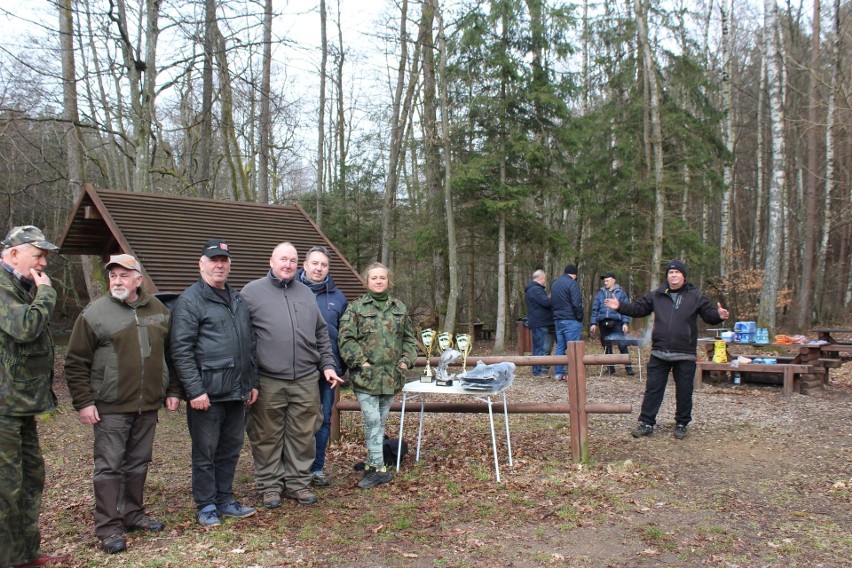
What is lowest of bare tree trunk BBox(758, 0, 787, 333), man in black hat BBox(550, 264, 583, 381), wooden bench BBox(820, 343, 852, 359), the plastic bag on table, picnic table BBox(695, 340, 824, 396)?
picnic table BBox(695, 340, 824, 396)

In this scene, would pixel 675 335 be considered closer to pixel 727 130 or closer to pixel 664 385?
pixel 664 385

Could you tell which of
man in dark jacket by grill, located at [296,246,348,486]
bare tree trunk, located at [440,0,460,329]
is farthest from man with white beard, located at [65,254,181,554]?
bare tree trunk, located at [440,0,460,329]

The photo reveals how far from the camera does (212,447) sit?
14.2 feet

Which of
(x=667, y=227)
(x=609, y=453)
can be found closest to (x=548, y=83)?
(x=667, y=227)

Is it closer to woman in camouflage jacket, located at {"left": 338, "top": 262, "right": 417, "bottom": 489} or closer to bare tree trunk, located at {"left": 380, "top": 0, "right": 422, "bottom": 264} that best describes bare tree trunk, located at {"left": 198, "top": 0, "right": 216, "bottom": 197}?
bare tree trunk, located at {"left": 380, "top": 0, "right": 422, "bottom": 264}

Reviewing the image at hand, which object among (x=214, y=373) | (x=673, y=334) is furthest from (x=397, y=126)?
(x=214, y=373)

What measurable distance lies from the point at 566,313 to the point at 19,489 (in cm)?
850

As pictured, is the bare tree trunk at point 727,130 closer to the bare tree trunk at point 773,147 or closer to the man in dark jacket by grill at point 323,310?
the bare tree trunk at point 773,147

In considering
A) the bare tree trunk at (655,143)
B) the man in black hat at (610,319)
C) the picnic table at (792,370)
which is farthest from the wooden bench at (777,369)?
the bare tree trunk at (655,143)

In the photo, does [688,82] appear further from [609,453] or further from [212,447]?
[212,447]

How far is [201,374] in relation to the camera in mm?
4223

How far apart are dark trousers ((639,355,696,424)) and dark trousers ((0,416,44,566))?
5299 mm

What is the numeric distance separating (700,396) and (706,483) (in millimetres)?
4169

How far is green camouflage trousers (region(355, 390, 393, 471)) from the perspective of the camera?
201 inches
